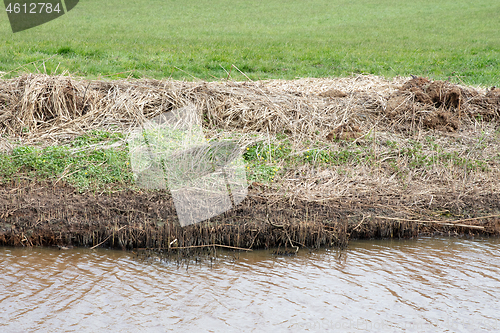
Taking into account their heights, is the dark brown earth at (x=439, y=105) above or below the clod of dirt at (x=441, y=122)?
above

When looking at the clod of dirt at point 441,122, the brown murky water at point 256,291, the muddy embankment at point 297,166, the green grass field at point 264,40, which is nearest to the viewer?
the brown murky water at point 256,291

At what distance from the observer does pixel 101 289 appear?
15.6 ft

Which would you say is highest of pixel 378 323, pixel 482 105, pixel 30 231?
pixel 482 105

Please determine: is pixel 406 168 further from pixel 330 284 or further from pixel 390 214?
pixel 330 284

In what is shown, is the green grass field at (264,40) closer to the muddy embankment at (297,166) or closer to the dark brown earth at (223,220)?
the muddy embankment at (297,166)

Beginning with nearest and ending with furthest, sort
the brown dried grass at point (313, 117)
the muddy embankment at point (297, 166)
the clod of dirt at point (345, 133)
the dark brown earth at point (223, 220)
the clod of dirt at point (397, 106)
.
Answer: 1. the dark brown earth at point (223, 220)
2. the muddy embankment at point (297, 166)
3. the brown dried grass at point (313, 117)
4. the clod of dirt at point (345, 133)
5. the clod of dirt at point (397, 106)

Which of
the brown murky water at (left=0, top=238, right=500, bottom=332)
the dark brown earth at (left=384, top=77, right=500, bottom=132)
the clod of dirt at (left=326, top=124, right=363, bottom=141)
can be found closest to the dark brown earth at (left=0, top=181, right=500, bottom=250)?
the brown murky water at (left=0, top=238, right=500, bottom=332)

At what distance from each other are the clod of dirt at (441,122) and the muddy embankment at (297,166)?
0.02 meters

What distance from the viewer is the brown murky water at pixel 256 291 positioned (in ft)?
14.2

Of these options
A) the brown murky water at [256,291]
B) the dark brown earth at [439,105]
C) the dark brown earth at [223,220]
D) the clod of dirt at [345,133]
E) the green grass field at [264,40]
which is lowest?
the brown murky water at [256,291]

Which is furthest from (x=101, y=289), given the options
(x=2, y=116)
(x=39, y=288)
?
(x=2, y=116)

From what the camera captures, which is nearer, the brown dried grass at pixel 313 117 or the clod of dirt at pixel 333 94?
the brown dried grass at pixel 313 117

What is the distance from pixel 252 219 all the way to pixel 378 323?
2.23m

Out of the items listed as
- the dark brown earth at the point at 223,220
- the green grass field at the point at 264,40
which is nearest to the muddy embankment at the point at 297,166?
the dark brown earth at the point at 223,220
